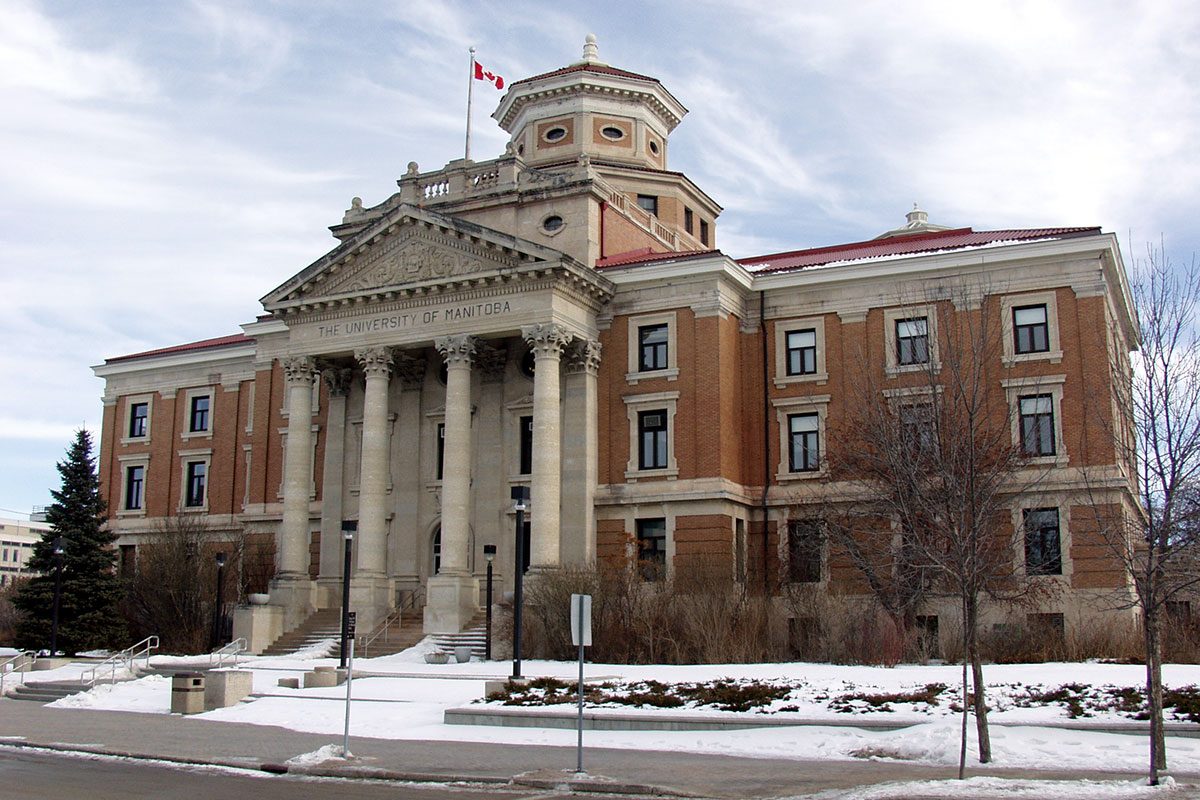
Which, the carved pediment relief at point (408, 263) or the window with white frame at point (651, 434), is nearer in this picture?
the window with white frame at point (651, 434)

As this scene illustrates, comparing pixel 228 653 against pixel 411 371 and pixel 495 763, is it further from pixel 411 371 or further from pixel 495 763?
pixel 495 763

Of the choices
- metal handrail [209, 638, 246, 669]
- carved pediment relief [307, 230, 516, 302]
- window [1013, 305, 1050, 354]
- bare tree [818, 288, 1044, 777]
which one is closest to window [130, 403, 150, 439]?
Answer: carved pediment relief [307, 230, 516, 302]

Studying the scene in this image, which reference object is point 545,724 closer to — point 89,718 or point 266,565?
point 89,718

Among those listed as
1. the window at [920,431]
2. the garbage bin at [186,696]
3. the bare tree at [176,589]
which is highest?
the window at [920,431]

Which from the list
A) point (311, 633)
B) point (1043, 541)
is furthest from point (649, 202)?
point (311, 633)

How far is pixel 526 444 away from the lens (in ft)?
159

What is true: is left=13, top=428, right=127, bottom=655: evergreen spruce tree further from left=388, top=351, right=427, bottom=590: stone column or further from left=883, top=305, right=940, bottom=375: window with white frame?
left=883, top=305, right=940, bottom=375: window with white frame

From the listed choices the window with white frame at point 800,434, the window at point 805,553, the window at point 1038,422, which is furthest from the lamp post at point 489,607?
the window at point 1038,422

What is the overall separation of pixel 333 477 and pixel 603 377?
12.1m

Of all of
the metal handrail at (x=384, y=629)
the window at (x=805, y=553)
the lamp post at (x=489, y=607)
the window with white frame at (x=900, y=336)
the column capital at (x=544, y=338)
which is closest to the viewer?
the lamp post at (x=489, y=607)

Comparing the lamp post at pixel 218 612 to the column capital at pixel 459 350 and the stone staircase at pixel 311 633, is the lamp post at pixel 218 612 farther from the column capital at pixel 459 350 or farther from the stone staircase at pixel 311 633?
the column capital at pixel 459 350

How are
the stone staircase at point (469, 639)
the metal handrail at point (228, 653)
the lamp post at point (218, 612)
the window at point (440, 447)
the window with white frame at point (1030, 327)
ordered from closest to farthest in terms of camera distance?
1. the metal handrail at point (228, 653)
2. the stone staircase at point (469, 639)
3. the window with white frame at point (1030, 327)
4. the lamp post at point (218, 612)
5. the window at point (440, 447)

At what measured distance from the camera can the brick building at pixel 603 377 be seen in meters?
43.2

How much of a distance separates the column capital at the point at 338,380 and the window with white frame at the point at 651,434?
12.1 meters
